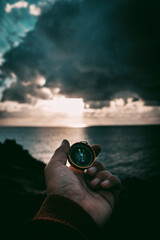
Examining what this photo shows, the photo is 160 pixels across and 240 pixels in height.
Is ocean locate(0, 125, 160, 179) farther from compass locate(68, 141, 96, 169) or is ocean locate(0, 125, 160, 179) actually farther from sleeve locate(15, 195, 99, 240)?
→ sleeve locate(15, 195, 99, 240)

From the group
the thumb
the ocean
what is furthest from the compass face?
the ocean

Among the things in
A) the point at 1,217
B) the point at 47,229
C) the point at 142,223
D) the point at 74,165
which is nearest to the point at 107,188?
the point at 74,165

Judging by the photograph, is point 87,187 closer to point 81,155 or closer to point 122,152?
point 81,155

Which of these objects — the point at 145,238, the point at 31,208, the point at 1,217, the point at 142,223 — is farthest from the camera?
the point at 142,223

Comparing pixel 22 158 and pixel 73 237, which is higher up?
pixel 73 237

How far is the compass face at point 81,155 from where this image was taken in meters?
3.18

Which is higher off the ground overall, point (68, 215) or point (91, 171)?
point (91, 171)

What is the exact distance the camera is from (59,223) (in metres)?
1.35

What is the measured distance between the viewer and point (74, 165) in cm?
311

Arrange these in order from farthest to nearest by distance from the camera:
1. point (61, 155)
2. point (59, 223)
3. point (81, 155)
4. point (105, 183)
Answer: point (81, 155) → point (61, 155) → point (105, 183) → point (59, 223)

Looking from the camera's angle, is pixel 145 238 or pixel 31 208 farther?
pixel 31 208

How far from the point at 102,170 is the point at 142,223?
24.2 feet

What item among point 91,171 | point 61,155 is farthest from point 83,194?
point 61,155

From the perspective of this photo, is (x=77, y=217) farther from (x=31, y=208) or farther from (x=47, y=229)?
(x=31, y=208)
